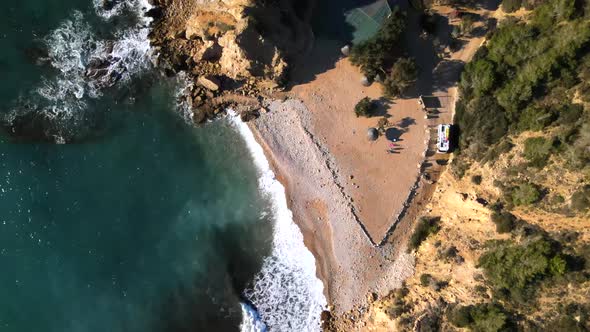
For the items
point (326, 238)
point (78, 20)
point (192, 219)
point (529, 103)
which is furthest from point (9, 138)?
point (529, 103)

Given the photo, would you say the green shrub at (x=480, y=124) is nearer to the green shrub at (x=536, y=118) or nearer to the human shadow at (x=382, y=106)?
the green shrub at (x=536, y=118)

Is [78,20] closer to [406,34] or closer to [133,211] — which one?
[133,211]

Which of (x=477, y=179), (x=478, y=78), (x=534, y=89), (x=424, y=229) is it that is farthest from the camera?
(x=424, y=229)

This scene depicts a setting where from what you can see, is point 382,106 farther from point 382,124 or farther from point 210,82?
point 210,82

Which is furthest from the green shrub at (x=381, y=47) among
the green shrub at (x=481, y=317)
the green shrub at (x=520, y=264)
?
the green shrub at (x=481, y=317)

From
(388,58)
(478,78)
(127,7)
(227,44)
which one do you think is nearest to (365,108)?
(388,58)

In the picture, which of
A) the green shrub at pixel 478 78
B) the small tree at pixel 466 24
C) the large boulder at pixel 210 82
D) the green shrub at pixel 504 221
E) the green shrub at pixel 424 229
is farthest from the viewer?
the large boulder at pixel 210 82
